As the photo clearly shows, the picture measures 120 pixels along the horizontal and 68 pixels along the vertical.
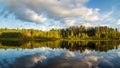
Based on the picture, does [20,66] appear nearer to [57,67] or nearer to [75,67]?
[57,67]

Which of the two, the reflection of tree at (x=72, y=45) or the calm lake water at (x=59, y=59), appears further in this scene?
the reflection of tree at (x=72, y=45)

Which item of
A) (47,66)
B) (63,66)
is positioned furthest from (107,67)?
(47,66)

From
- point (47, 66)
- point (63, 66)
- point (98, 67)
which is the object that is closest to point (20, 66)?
point (47, 66)

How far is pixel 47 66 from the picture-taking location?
32719 mm

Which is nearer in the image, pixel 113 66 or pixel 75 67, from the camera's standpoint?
pixel 75 67

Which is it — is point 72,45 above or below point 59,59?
below

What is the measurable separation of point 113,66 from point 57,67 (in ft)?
29.2

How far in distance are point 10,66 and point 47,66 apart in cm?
521

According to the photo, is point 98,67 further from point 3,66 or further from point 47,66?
point 3,66

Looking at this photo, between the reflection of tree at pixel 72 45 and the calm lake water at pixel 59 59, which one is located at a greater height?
the calm lake water at pixel 59 59

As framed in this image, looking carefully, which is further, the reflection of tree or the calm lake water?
the reflection of tree

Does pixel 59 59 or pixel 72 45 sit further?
pixel 72 45

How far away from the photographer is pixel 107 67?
33.5 metres

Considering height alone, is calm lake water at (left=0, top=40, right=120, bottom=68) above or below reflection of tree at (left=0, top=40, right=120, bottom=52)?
above
